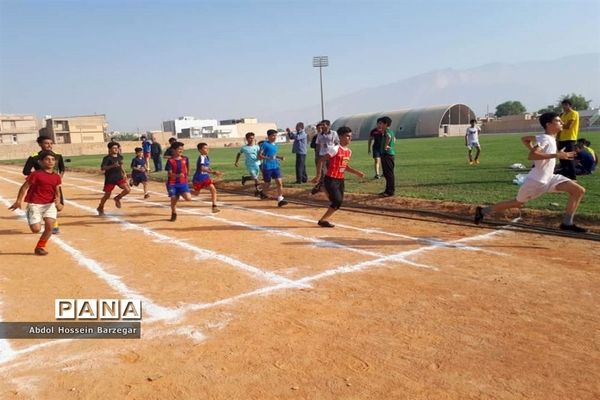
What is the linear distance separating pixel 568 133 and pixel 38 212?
34.6 ft

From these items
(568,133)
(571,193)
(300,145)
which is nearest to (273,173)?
(300,145)

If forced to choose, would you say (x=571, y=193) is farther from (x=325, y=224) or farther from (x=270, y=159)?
(x=270, y=159)

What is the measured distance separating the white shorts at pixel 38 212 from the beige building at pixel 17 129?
89.5 meters

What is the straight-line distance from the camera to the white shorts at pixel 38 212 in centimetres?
693

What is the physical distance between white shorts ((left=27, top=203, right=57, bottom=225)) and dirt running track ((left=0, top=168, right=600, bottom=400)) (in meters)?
0.55

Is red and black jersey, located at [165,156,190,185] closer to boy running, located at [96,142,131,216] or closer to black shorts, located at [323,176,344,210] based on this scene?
boy running, located at [96,142,131,216]

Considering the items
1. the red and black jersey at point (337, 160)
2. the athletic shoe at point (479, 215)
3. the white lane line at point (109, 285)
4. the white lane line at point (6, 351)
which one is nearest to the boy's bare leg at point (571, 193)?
the athletic shoe at point (479, 215)

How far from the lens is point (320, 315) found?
170 inches

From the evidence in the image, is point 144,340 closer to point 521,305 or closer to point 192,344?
point 192,344

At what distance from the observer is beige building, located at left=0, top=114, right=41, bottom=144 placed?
3351 inches

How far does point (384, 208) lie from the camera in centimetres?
1000

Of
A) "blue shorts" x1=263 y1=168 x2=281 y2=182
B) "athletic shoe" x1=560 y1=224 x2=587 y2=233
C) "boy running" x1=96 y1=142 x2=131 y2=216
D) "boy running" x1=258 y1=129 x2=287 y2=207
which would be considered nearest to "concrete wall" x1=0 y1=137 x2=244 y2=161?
"boy running" x1=96 y1=142 x2=131 y2=216

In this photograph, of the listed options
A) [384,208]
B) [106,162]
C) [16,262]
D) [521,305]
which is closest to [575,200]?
[521,305]

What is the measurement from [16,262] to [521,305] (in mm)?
6687
